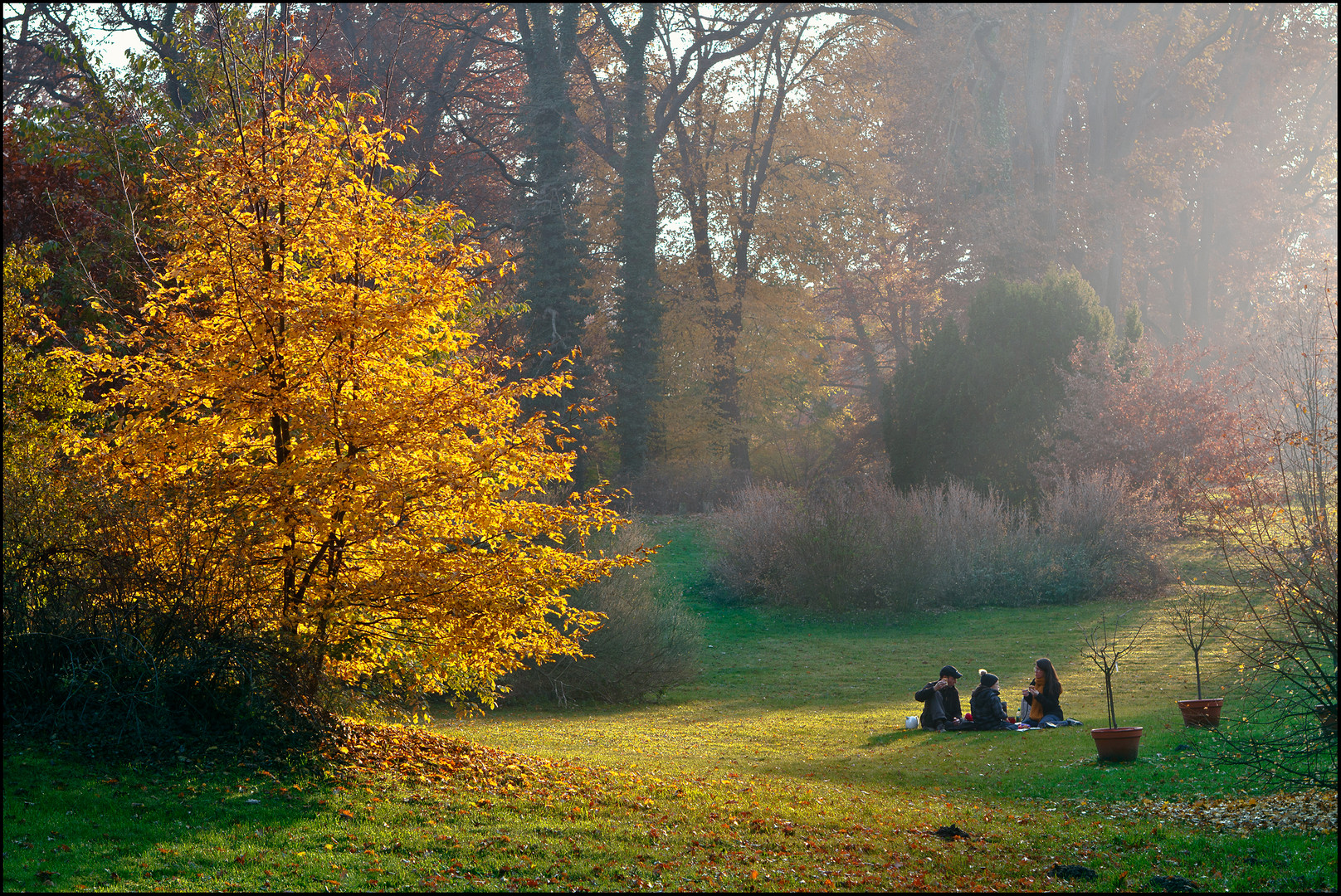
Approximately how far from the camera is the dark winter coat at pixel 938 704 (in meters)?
13.1

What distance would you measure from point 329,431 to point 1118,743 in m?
7.85

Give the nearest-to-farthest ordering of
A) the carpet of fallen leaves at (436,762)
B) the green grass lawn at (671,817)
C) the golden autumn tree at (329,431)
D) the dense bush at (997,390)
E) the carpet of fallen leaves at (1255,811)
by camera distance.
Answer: the green grass lawn at (671,817)
the carpet of fallen leaves at (1255,811)
the golden autumn tree at (329,431)
the carpet of fallen leaves at (436,762)
the dense bush at (997,390)

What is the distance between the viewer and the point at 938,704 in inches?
517

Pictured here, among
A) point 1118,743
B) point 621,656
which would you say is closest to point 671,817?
point 1118,743

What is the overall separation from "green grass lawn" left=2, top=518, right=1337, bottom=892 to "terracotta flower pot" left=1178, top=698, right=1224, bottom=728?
244 mm

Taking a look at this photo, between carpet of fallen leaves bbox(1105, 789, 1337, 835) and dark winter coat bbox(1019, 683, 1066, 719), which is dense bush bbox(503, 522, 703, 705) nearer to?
dark winter coat bbox(1019, 683, 1066, 719)

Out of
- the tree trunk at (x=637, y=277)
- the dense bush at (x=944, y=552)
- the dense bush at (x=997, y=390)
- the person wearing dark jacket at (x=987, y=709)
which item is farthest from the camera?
the tree trunk at (x=637, y=277)

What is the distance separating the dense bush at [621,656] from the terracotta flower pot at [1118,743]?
22.9ft

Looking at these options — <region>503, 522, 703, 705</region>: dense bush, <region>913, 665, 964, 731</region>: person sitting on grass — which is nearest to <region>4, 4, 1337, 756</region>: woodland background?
<region>503, 522, 703, 705</region>: dense bush

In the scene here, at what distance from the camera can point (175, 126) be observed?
1677 centimetres

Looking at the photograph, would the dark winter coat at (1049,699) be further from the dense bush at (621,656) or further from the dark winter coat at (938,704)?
the dense bush at (621,656)

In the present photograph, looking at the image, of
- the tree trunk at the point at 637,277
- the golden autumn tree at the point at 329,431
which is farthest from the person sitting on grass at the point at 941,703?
the tree trunk at the point at 637,277

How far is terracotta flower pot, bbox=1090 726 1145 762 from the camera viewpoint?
34.4 ft

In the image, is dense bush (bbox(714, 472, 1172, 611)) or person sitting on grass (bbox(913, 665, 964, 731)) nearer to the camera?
person sitting on grass (bbox(913, 665, 964, 731))
